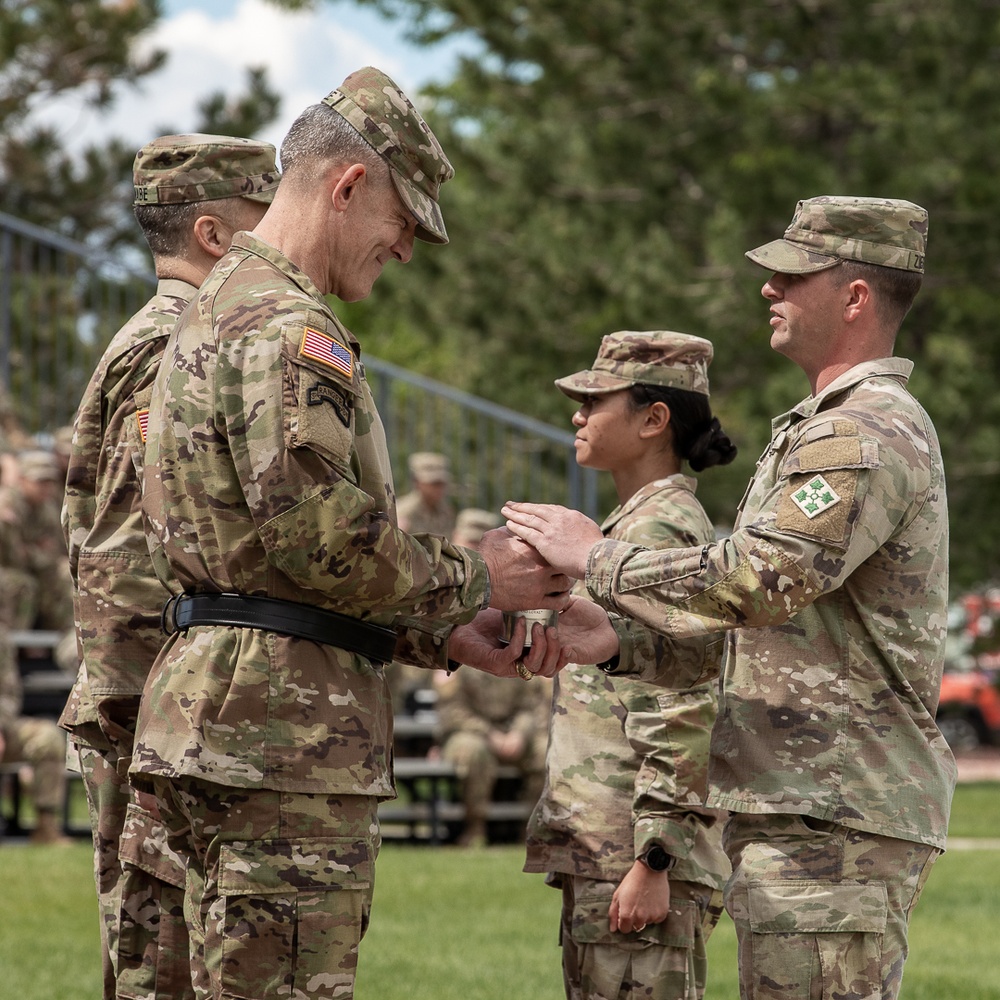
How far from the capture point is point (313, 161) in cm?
342

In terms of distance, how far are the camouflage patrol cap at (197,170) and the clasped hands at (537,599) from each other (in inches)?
49.0

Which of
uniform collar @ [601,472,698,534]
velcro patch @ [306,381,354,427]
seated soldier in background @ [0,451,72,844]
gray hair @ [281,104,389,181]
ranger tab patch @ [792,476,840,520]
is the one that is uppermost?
gray hair @ [281,104,389,181]

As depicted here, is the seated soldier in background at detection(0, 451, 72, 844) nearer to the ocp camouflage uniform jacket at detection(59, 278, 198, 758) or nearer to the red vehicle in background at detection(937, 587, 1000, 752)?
the ocp camouflage uniform jacket at detection(59, 278, 198, 758)

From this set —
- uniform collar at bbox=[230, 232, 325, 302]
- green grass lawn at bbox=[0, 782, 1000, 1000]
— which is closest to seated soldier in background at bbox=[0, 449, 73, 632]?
green grass lawn at bbox=[0, 782, 1000, 1000]

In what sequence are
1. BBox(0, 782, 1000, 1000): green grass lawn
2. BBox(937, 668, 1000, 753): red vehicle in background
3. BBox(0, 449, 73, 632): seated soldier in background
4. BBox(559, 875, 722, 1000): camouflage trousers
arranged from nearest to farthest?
1. BBox(559, 875, 722, 1000): camouflage trousers
2. BBox(0, 782, 1000, 1000): green grass lawn
3. BBox(0, 449, 73, 632): seated soldier in background
4. BBox(937, 668, 1000, 753): red vehicle in background

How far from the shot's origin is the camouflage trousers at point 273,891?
3121 mm

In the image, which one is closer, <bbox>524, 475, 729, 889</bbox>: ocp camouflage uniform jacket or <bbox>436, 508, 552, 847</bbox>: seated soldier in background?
<bbox>524, 475, 729, 889</bbox>: ocp camouflage uniform jacket

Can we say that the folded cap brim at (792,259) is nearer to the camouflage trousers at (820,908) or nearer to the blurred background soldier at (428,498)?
the camouflage trousers at (820,908)

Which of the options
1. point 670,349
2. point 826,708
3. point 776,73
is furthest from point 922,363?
point 826,708

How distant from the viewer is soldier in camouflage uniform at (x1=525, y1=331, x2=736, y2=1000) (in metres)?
4.08

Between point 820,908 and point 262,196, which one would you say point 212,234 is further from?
point 820,908

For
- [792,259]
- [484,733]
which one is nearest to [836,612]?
[792,259]

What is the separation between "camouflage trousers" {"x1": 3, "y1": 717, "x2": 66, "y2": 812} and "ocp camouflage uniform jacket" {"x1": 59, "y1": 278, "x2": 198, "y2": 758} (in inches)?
236

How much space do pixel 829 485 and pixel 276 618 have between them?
1167 millimetres
